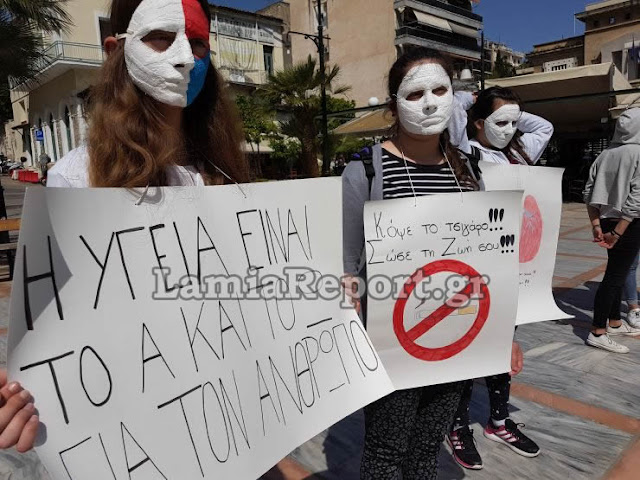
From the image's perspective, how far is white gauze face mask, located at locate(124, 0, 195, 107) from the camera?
3.63 feet

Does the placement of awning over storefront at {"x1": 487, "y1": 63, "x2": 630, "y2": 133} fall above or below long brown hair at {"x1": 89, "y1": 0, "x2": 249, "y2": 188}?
above

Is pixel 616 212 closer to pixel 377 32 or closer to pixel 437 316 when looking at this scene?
pixel 437 316

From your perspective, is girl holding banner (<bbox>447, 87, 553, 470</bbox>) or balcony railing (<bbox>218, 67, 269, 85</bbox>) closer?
girl holding banner (<bbox>447, 87, 553, 470</bbox>)

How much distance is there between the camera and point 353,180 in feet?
4.93

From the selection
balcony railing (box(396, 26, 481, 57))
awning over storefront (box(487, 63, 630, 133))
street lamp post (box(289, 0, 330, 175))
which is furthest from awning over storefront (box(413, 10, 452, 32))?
street lamp post (box(289, 0, 330, 175))

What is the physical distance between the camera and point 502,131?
233 centimetres

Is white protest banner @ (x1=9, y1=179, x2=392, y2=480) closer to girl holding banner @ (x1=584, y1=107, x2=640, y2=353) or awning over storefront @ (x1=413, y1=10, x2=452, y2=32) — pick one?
girl holding banner @ (x1=584, y1=107, x2=640, y2=353)

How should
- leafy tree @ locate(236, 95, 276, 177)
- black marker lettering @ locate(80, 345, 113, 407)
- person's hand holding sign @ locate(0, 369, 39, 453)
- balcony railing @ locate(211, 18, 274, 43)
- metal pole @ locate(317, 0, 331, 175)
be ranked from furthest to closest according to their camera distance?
1. balcony railing @ locate(211, 18, 274, 43)
2. leafy tree @ locate(236, 95, 276, 177)
3. metal pole @ locate(317, 0, 331, 175)
4. black marker lettering @ locate(80, 345, 113, 407)
5. person's hand holding sign @ locate(0, 369, 39, 453)

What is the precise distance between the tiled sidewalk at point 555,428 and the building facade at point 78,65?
19.7 metres

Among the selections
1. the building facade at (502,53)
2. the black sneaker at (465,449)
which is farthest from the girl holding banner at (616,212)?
the building facade at (502,53)

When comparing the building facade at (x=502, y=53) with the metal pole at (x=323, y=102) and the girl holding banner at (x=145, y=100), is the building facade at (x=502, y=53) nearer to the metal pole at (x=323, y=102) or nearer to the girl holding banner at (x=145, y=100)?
the metal pole at (x=323, y=102)

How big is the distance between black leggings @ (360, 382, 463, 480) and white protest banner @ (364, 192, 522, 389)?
0.09 m

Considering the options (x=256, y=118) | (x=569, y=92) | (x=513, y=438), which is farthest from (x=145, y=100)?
(x=256, y=118)

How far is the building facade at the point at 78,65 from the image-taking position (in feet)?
73.4
